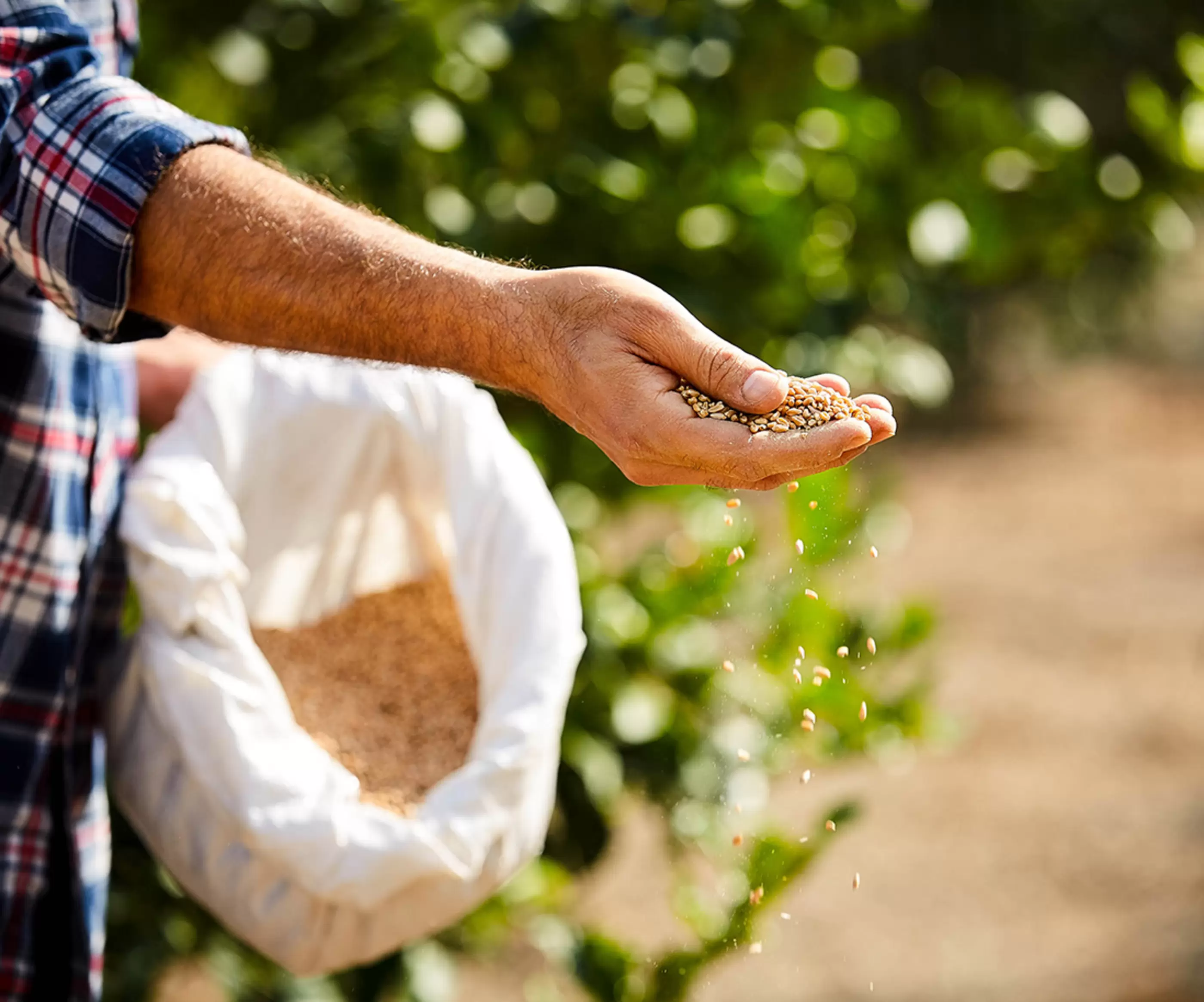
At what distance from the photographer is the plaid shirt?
42.8 inches

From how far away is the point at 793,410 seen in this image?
1026 millimetres

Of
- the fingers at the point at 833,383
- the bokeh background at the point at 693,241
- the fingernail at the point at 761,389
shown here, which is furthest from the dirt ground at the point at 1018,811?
the fingernail at the point at 761,389

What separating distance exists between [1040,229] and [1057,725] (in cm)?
229

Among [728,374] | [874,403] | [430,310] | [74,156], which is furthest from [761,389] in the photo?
[74,156]

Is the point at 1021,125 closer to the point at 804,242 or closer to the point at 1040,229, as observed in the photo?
the point at 1040,229

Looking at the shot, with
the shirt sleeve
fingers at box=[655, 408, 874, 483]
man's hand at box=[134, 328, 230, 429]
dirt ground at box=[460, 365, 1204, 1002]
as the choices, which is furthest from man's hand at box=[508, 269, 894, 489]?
dirt ground at box=[460, 365, 1204, 1002]

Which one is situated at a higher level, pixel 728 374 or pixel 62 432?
pixel 728 374

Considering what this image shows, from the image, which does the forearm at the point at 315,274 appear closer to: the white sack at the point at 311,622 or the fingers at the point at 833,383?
the fingers at the point at 833,383

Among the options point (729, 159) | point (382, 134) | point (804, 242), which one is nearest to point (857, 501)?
point (804, 242)

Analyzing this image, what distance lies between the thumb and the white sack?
1.48 ft

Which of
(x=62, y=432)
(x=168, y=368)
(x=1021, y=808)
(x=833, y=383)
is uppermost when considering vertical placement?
(x=833, y=383)

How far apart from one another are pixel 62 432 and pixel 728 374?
68 cm

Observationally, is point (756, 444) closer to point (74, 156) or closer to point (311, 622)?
point (74, 156)

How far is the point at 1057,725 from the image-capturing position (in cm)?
395
